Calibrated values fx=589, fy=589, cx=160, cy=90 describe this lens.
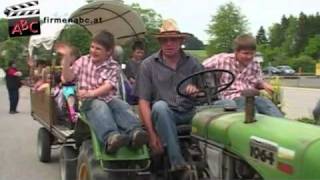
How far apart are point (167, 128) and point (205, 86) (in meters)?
0.54

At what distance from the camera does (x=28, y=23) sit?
837 inches

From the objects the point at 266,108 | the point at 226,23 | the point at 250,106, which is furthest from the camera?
the point at 226,23

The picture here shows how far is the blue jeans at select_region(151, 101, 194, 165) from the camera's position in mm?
4797

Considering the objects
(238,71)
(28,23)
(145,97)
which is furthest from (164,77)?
(28,23)

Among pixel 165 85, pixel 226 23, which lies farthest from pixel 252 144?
pixel 226 23

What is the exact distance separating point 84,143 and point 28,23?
16.4 meters

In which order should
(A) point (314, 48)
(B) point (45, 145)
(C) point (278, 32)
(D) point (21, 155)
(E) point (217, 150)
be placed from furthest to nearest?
(C) point (278, 32), (A) point (314, 48), (D) point (21, 155), (B) point (45, 145), (E) point (217, 150)

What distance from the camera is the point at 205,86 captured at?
201 inches

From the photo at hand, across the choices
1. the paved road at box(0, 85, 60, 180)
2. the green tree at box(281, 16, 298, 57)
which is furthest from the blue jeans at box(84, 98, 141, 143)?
the green tree at box(281, 16, 298, 57)

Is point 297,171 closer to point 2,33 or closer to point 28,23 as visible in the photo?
point 28,23

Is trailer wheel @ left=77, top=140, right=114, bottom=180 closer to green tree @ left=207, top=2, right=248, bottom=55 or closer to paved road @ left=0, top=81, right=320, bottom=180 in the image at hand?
paved road @ left=0, top=81, right=320, bottom=180

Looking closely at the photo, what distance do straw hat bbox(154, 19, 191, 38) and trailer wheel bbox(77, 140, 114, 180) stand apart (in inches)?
48.4

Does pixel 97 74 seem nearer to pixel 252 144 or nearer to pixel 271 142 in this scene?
pixel 252 144

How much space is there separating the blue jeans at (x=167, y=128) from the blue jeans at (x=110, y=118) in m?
0.28
